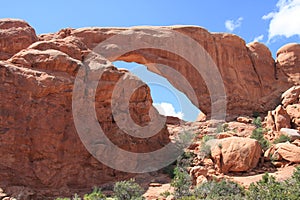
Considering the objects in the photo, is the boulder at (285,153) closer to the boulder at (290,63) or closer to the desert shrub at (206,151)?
the desert shrub at (206,151)

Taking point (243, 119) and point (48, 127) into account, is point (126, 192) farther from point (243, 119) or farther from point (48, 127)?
point (243, 119)

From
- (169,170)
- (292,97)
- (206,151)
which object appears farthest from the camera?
(292,97)

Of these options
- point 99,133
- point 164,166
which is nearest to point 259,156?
point 164,166

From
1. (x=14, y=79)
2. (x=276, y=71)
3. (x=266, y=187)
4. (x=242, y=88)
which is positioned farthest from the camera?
(x=276, y=71)

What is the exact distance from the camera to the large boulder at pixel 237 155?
16.8m

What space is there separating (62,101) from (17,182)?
4867 mm

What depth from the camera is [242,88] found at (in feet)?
113

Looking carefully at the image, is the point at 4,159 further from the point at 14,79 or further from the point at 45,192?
the point at 14,79

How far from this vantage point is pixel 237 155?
666 inches

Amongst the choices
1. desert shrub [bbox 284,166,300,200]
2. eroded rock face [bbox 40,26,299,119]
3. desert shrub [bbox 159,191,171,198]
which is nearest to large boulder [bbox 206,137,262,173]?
desert shrub [bbox 284,166,300,200]

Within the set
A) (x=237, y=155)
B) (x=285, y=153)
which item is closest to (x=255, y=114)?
(x=285, y=153)

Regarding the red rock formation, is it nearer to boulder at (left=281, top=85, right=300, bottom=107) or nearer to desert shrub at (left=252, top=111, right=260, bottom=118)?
boulder at (left=281, top=85, right=300, bottom=107)

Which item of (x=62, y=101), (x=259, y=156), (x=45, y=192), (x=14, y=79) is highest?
(x=14, y=79)

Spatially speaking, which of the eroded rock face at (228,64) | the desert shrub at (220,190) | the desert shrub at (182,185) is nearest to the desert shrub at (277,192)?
the desert shrub at (220,190)
